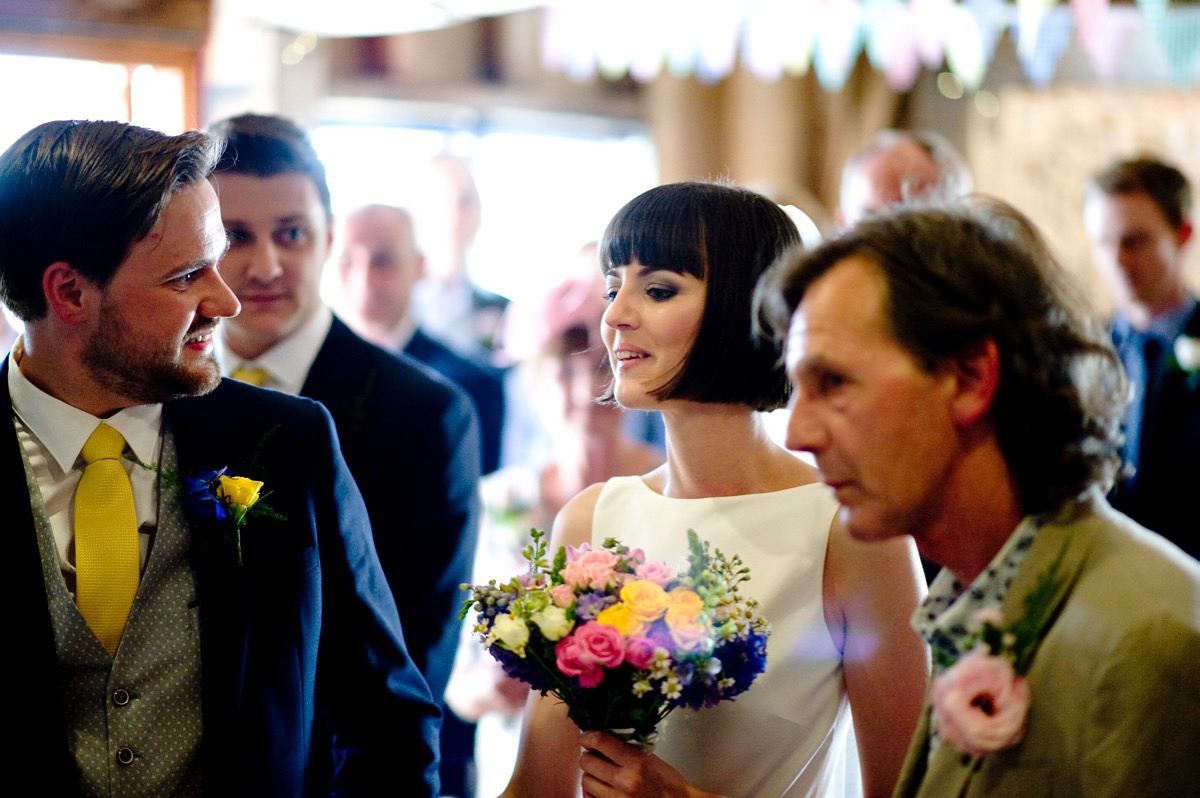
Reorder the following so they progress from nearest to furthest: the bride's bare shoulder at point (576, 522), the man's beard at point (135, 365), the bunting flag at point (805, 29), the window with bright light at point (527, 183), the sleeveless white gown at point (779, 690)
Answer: the man's beard at point (135, 365) → the sleeveless white gown at point (779, 690) → the bride's bare shoulder at point (576, 522) → the bunting flag at point (805, 29) → the window with bright light at point (527, 183)

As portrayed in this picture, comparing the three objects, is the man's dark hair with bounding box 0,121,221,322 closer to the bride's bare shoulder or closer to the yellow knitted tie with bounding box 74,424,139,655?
the yellow knitted tie with bounding box 74,424,139,655

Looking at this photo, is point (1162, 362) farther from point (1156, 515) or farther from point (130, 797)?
point (130, 797)

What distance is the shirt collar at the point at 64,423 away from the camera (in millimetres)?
2162

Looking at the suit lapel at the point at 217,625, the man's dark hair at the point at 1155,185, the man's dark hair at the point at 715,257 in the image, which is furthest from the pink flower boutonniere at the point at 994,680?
the man's dark hair at the point at 1155,185

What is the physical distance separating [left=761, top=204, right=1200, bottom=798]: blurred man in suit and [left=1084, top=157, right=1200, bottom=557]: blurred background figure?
2.84 meters

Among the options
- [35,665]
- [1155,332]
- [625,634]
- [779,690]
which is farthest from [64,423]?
[1155,332]

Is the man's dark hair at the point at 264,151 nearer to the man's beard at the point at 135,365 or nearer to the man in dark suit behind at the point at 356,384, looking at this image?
the man in dark suit behind at the point at 356,384

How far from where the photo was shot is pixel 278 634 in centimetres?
220

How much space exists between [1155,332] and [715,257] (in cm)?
289

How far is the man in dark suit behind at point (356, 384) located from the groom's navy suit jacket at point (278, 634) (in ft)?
1.79

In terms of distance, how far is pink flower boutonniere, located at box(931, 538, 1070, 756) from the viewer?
1604 millimetres

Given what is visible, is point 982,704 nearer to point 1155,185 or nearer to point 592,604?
point 592,604

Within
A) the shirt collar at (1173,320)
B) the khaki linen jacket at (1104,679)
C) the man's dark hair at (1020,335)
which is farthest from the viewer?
the shirt collar at (1173,320)

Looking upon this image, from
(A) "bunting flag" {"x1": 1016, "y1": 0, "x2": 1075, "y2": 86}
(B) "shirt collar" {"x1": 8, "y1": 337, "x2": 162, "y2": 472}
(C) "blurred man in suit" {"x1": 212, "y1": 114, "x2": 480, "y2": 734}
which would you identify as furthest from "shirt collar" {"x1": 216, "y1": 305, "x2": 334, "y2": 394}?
(A) "bunting flag" {"x1": 1016, "y1": 0, "x2": 1075, "y2": 86}
